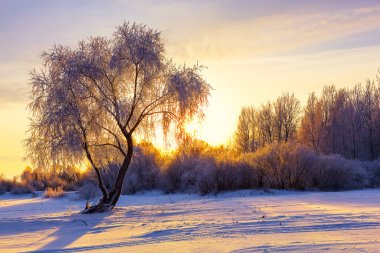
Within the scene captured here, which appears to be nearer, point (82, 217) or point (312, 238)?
point (312, 238)

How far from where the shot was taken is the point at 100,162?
2281cm

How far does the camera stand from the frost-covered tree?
19859 millimetres

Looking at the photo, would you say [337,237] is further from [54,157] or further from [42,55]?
[42,55]

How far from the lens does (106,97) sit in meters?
20.6

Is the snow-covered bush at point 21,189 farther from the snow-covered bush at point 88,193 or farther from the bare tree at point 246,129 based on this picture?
the bare tree at point 246,129

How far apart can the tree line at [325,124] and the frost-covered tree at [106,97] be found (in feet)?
110

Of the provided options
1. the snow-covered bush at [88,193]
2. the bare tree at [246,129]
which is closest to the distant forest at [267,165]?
the snow-covered bush at [88,193]

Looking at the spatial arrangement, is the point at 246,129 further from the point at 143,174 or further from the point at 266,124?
the point at 143,174

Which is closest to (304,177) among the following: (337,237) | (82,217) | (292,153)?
(292,153)

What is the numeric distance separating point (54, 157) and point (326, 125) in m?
46.0

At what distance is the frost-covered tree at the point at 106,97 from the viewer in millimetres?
19859

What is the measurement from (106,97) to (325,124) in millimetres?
44669

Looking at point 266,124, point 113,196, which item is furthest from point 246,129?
point 113,196

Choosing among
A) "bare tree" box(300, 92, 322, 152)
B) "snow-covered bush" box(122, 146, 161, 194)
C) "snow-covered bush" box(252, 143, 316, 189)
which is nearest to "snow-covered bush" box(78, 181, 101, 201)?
"snow-covered bush" box(122, 146, 161, 194)
